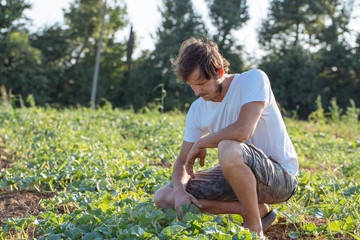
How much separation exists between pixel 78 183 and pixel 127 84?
22.4 meters

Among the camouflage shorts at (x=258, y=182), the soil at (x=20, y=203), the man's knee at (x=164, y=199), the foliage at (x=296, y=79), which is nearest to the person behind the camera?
the camouflage shorts at (x=258, y=182)

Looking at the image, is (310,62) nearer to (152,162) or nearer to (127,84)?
(127,84)

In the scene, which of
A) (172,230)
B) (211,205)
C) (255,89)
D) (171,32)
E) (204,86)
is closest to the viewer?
(172,230)

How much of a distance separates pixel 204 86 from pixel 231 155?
1.58 feet

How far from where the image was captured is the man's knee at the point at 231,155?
223 cm

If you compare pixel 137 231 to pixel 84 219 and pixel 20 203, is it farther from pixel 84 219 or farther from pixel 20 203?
pixel 20 203

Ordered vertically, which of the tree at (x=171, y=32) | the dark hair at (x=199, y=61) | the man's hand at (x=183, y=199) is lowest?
the man's hand at (x=183, y=199)

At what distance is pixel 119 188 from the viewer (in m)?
3.13

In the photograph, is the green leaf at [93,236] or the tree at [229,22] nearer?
the green leaf at [93,236]

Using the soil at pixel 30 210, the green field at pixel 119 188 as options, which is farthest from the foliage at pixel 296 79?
the soil at pixel 30 210

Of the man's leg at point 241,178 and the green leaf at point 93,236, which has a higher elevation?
the man's leg at point 241,178

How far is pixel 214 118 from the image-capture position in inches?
103

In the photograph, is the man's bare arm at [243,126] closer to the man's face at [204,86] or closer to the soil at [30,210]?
the man's face at [204,86]

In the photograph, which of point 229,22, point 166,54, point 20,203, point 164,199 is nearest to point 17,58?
point 166,54
